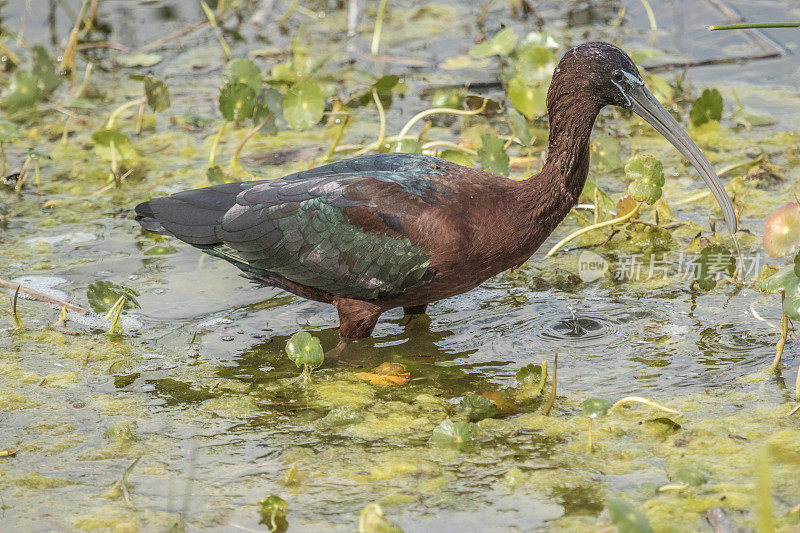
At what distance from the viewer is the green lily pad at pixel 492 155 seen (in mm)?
5039

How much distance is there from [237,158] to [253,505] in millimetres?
3172

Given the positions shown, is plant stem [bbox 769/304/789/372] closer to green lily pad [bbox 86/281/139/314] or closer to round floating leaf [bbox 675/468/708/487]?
round floating leaf [bbox 675/468/708/487]

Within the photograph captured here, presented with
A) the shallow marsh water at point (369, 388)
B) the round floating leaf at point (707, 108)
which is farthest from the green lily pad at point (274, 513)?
the round floating leaf at point (707, 108)

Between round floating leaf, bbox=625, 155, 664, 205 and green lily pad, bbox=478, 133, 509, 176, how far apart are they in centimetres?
76

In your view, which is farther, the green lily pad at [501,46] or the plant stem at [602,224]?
the green lily pad at [501,46]

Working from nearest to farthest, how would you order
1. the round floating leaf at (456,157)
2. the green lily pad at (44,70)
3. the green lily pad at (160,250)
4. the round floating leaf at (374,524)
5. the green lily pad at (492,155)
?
1. the round floating leaf at (374,524)
2. the green lily pad at (492,155)
3. the green lily pad at (160,250)
4. the round floating leaf at (456,157)
5. the green lily pad at (44,70)

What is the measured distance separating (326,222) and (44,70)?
3.34 m

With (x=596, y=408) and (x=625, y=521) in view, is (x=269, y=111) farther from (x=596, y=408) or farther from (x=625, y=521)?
(x=625, y=521)

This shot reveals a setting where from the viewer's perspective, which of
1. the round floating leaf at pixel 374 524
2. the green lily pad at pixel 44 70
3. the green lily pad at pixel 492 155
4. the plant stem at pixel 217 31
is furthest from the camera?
the plant stem at pixel 217 31

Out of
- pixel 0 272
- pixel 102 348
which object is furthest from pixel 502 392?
pixel 0 272

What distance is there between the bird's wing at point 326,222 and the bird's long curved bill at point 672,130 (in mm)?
826

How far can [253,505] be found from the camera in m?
3.09

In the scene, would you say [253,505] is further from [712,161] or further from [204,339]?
[712,161]

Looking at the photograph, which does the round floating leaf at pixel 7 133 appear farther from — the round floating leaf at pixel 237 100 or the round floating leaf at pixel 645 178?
the round floating leaf at pixel 645 178
